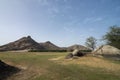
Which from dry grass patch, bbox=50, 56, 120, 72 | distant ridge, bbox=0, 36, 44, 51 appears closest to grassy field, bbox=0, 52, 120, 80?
dry grass patch, bbox=50, 56, 120, 72

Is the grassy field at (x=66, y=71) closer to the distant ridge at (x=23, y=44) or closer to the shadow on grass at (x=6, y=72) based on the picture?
the shadow on grass at (x=6, y=72)

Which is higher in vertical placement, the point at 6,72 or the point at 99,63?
the point at 99,63

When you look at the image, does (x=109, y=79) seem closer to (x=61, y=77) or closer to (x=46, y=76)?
(x=61, y=77)

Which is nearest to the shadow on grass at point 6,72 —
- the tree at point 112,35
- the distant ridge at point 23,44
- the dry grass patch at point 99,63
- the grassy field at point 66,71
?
the grassy field at point 66,71

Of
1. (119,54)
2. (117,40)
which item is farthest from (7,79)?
(117,40)

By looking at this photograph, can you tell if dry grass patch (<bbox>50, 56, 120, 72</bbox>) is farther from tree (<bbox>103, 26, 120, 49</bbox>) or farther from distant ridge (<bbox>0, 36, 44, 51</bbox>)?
distant ridge (<bbox>0, 36, 44, 51</bbox>)

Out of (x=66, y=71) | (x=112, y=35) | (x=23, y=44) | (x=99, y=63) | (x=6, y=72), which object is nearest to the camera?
(x=6, y=72)

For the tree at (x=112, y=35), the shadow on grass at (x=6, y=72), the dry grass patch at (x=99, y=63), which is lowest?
the shadow on grass at (x=6, y=72)

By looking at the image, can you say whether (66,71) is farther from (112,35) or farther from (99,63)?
(112,35)

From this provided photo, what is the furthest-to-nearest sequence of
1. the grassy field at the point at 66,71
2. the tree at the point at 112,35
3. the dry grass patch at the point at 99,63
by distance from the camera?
the tree at the point at 112,35
the dry grass patch at the point at 99,63
the grassy field at the point at 66,71

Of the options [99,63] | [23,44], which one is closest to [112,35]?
[99,63]

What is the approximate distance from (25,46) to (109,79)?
10127 centimetres

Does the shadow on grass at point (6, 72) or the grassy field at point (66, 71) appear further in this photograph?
the shadow on grass at point (6, 72)

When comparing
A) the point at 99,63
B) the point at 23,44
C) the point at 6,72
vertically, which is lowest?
the point at 6,72
